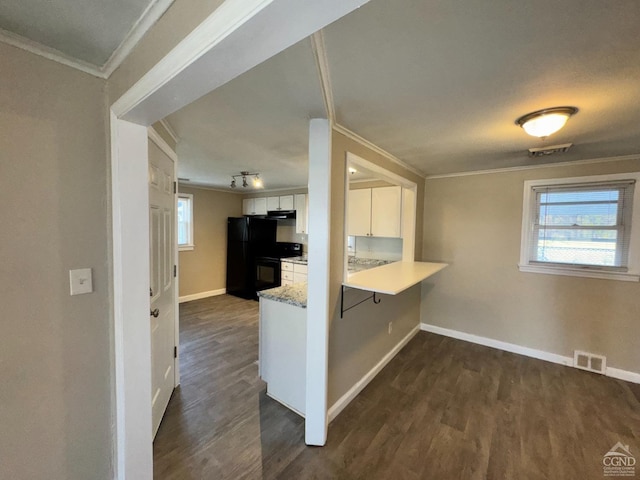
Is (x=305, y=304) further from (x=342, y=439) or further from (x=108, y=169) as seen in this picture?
(x=108, y=169)

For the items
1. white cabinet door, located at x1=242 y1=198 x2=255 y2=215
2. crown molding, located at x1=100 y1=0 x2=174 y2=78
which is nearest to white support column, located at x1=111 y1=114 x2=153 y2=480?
crown molding, located at x1=100 y1=0 x2=174 y2=78

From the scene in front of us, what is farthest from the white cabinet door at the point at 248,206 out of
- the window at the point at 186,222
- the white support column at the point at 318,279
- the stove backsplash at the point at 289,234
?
the white support column at the point at 318,279

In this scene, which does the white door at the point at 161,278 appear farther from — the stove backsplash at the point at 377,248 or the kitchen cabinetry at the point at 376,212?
the stove backsplash at the point at 377,248

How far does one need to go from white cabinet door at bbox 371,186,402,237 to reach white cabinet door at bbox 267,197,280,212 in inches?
86.2

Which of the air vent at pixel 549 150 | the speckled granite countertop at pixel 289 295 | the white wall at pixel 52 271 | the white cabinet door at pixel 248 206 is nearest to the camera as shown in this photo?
the white wall at pixel 52 271

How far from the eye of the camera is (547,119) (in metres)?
1.59

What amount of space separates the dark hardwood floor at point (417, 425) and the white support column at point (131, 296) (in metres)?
0.48

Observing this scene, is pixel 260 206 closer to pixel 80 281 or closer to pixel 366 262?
pixel 366 262

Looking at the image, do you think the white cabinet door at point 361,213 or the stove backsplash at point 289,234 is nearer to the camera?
the white cabinet door at point 361,213

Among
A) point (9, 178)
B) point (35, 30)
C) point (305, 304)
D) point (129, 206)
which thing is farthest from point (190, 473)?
point (35, 30)

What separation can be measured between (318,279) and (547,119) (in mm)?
1748

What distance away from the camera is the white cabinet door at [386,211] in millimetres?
3439

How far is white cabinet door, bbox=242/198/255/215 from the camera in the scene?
558 cm

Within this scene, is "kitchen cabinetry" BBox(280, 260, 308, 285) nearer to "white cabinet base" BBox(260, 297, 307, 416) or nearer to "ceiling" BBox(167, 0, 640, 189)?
"white cabinet base" BBox(260, 297, 307, 416)
